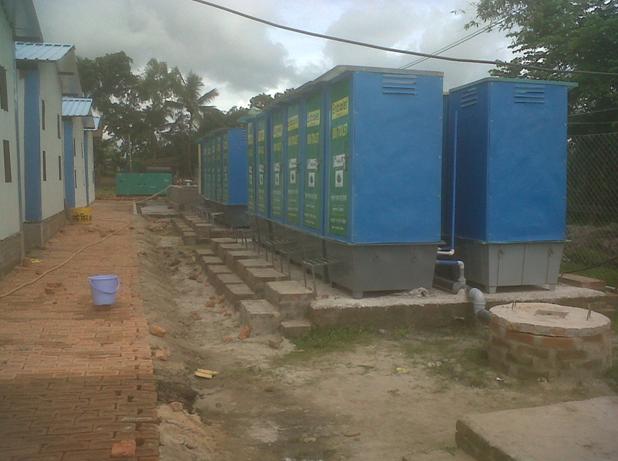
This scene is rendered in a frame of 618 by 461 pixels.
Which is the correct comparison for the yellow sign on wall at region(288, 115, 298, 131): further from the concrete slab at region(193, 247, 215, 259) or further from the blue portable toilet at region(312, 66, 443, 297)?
the concrete slab at region(193, 247, 215, 259)

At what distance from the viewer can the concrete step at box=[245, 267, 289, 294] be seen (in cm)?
902

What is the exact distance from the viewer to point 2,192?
998 centimetres

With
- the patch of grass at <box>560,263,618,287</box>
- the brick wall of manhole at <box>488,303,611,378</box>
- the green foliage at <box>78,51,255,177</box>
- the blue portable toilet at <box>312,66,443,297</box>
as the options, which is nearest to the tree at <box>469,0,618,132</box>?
the patch of grass at <box>560,263,618,287</box>

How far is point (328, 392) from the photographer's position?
5863mm

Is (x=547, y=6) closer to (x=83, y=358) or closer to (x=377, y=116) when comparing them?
(x=377, y=116)

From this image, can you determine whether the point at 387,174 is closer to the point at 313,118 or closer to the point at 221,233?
the point at 313,118

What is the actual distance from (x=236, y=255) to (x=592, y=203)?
721cm

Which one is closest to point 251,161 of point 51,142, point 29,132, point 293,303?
point 29,132

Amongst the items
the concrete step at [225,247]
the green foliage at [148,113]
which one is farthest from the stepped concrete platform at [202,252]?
the green foliage at [148,113]

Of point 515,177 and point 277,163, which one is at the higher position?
point 277,163

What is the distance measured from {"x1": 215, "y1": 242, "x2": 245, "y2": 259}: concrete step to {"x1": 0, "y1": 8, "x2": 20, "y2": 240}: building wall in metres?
3.71

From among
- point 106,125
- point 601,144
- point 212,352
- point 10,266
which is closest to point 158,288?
point 10,266

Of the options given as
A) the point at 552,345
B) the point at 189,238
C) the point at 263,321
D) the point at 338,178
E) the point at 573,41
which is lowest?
the point at 263,321

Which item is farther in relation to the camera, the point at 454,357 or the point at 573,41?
the point at 573,41
